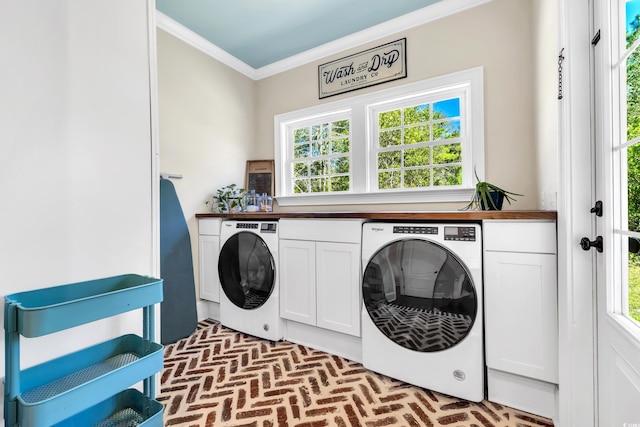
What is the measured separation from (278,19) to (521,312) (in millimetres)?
2765

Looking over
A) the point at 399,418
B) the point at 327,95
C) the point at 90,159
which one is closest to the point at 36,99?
the point at 90,159

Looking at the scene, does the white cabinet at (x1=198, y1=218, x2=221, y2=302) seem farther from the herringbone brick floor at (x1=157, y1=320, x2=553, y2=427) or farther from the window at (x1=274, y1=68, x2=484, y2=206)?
the window at (x1=274, y1=68, x2=484, y2=206)

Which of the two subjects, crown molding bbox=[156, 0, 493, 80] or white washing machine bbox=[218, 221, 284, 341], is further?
crown molding bbox=[156, 0, 493, 80]

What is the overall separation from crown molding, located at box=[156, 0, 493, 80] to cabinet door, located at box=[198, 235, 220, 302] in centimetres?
188

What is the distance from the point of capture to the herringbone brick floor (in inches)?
53.9

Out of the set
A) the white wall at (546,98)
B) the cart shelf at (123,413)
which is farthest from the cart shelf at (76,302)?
the white wall at (546,98)

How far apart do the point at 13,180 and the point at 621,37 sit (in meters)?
2.23

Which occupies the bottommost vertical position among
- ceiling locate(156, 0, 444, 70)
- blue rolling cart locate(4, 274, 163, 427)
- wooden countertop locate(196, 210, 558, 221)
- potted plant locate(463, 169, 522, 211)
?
blue rolling cart locate(4, 274, 163, 427)

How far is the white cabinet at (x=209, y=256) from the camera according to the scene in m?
2.52

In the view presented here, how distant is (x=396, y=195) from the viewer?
8.41ft

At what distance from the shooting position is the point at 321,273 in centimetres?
196

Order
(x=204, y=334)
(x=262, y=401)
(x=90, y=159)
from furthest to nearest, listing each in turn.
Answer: (x=204, y=334) < (x=262, y=401) < (x=90, y=159)

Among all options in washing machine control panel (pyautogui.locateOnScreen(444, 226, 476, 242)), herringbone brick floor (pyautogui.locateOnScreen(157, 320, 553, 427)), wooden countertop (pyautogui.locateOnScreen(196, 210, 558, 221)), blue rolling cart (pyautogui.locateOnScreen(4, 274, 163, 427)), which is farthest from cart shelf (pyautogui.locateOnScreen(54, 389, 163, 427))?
washing machine control panel (pyautogui.locateOnScreen(444, 226, 476, 242))

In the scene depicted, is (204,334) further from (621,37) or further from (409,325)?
(621,37)
